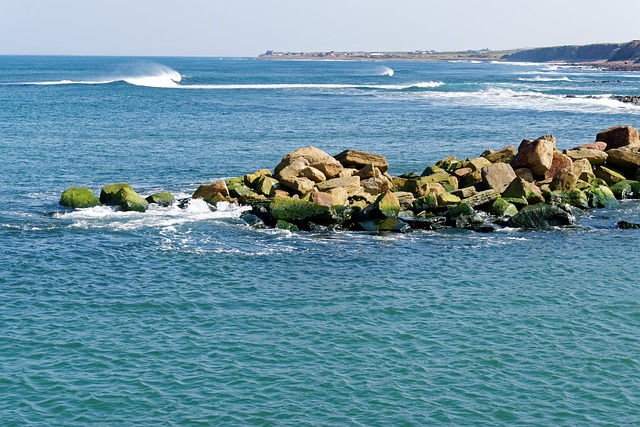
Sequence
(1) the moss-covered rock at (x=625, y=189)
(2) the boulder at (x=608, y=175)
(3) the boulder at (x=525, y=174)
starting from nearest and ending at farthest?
(3) the boulder at (x=525, y=174) < (1) the moss-covered rock at (x=625, y=189) < (2) the boulder at (x=608, y=175)

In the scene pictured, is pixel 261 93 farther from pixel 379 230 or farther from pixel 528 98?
pixel 379 230

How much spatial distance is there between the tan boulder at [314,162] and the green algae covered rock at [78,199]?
8.61 meters

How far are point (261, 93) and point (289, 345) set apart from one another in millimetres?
95952

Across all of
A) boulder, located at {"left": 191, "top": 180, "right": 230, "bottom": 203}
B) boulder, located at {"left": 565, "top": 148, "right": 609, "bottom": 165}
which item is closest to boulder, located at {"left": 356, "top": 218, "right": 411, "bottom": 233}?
boulder, located at {"left": 191, "top": 180, "right": 230, "bottom": 203}

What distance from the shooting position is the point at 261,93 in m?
113

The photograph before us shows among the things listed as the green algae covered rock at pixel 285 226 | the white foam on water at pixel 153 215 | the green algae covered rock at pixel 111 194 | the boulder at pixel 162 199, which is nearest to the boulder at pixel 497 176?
the green algae covered rock at pixel 285 226

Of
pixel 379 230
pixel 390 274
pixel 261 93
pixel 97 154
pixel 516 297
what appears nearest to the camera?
pixel 516 297

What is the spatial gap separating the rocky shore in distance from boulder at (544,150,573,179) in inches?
2.0

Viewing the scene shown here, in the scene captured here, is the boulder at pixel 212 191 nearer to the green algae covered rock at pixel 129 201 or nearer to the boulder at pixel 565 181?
the green algae covered rock at pixel 129 201

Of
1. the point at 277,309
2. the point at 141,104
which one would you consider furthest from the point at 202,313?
the point at 141,104

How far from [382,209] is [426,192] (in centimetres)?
402

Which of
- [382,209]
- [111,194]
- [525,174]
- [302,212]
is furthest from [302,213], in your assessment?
[525,174]

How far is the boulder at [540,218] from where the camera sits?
32.3 m

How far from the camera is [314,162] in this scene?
37.7 meters
